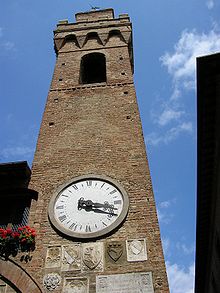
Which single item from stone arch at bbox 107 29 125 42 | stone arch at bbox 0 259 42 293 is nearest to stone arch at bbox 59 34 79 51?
stone arch at bbox 107 29 125 42

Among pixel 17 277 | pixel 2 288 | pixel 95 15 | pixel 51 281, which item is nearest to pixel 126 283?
pixel 51 281

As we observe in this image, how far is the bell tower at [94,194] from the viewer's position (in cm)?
651

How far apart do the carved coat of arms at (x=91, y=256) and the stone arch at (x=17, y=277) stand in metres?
0.91

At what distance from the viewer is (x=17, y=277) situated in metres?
6.58

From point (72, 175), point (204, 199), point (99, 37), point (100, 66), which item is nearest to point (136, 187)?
point (72, 175)

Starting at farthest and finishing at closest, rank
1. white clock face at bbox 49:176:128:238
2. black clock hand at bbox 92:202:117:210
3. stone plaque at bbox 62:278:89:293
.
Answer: black clock hand at bbox 92:202:117:210, white clock face at bbox 49:176:128:238, stone plaque at bbox 62:278:89:293

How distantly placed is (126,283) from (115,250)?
0.70 metres

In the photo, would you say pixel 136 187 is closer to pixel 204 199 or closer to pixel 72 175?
pixel 72 175

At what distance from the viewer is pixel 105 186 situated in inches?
314

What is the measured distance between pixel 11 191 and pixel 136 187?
2629 mm

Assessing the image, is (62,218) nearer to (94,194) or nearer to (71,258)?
(94,194)

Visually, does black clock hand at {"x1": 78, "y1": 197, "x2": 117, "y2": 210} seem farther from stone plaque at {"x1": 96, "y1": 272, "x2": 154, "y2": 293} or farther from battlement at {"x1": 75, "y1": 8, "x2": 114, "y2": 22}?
battlement at {"x1": 75, "y1": 8, "x2": 114, "y2": 22}

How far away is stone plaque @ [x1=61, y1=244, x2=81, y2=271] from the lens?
21.7ft

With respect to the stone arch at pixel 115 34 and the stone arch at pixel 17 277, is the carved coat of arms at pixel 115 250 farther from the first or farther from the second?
the stone arch at pixel 115 34
